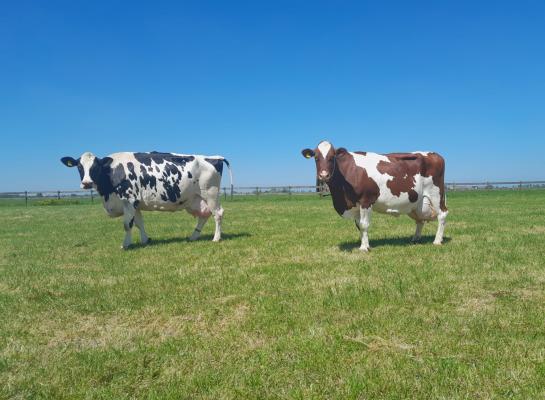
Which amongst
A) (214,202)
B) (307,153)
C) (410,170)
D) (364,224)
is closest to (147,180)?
(214,202)

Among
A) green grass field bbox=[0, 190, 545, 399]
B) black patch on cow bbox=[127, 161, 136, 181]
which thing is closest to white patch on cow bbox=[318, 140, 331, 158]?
green grass field bbox=[0, 190, 545, 399]

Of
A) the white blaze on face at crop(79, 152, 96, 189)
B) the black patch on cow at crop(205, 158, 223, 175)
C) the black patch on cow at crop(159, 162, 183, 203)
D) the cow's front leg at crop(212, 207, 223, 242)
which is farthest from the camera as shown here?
the black patch on cow at crop(205, 158, 223, 175)

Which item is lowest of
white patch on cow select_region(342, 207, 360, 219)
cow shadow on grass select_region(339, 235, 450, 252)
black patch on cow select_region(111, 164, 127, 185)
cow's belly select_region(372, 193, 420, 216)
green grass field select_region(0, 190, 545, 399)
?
green grass field select_region(0, 190, 545, 399)

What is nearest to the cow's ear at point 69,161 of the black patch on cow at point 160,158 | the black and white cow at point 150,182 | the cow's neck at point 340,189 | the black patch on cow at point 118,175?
the black and white cow at point 150,182

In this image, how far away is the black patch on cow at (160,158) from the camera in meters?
11.2

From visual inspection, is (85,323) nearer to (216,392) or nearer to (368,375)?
(216,392)

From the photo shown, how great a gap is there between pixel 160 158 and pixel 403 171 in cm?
616

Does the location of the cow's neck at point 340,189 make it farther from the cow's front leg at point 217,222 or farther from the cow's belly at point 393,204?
the cow's front leg at point 217,222

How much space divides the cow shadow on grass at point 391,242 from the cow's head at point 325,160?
5.47ft

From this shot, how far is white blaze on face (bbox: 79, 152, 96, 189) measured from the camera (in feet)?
33.2

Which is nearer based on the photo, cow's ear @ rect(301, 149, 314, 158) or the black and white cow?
cow's ear @ rect(301, 149, 314, 158)

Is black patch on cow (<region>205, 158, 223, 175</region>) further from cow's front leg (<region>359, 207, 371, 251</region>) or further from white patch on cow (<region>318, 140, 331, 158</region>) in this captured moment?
cow's front leg (<region>359, 207, 371, 251</region>)

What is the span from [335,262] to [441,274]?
193 centimetres

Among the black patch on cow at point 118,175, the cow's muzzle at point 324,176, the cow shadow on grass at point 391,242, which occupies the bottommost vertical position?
the cow shadow on grass at point 391,242
